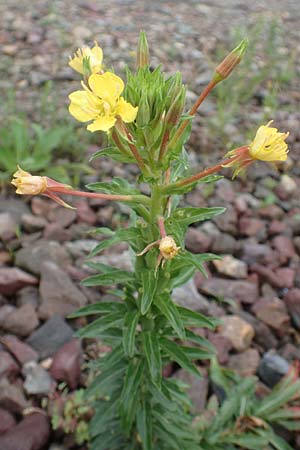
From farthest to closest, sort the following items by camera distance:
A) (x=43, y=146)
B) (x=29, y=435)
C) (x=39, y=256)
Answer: (x=43, y=146), (x=39, y=256), (x=29, y=435)

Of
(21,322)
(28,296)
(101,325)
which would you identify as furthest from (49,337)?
(101,325)

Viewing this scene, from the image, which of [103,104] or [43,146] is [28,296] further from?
[103,104]

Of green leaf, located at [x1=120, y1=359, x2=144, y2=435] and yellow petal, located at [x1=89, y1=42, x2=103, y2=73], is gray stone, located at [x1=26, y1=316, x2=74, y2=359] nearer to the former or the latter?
green leaf, located at [x1=120, y1=359, x2=144, y2=435]

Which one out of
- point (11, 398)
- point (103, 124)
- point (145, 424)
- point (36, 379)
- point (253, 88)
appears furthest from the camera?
point (253, 88)

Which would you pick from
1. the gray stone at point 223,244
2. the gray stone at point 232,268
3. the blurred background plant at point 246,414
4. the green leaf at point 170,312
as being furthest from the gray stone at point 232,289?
the green leaf at point 170,312

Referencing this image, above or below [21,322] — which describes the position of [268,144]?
above

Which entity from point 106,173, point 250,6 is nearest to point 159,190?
point 106,173

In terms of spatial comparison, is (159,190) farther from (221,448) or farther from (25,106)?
(25,106)

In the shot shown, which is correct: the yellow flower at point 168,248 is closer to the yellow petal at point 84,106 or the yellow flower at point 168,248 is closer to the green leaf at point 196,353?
the yellow petal at point 84,106
